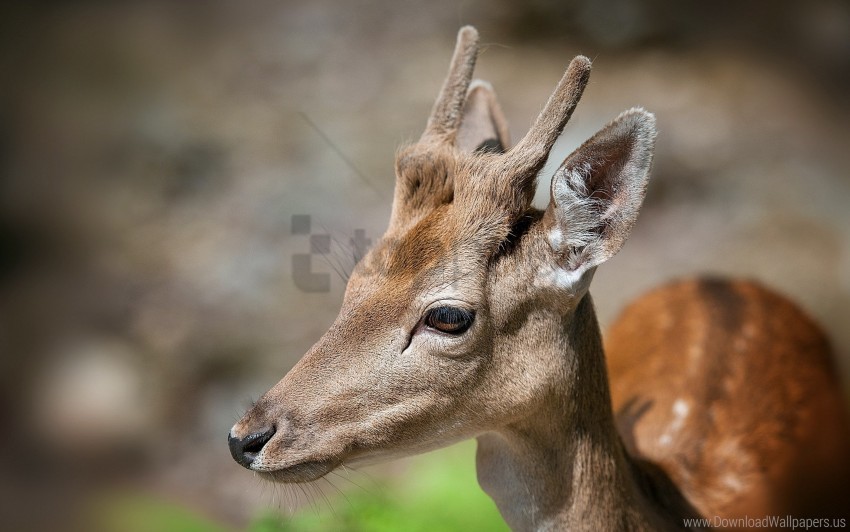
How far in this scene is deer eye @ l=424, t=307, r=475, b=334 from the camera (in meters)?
2.03

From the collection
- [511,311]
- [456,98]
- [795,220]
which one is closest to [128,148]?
[456,98]

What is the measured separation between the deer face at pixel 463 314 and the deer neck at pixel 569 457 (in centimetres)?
8

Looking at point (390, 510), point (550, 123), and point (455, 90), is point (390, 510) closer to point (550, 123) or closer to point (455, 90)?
point (455, 90)

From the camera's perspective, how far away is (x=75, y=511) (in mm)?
4234

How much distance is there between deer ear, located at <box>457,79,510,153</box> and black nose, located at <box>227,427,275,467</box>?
3.63ft

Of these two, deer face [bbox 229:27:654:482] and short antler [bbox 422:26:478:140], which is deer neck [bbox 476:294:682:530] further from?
short antler [bbox 422:26:478:140]

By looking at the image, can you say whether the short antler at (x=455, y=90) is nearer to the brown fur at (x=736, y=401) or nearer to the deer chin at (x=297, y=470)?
the deer chin at (x=297, y=470)

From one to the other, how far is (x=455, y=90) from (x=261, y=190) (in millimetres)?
4202

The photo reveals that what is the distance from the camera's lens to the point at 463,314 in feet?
6.68

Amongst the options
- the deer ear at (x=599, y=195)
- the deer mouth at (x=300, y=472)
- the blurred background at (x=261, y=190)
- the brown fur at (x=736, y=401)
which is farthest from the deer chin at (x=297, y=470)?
the blurred background at (x=261, y=190)

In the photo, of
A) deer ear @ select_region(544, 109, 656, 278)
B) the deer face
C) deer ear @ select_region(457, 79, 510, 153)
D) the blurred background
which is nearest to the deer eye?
the deer face

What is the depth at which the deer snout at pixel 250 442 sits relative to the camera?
1972mm

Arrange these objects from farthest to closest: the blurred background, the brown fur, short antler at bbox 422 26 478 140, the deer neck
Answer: the blurred background → the brown fur → short antler at bbox 422 26 478 140 → the deer neck

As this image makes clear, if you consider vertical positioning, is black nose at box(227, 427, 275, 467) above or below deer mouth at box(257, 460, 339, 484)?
above
